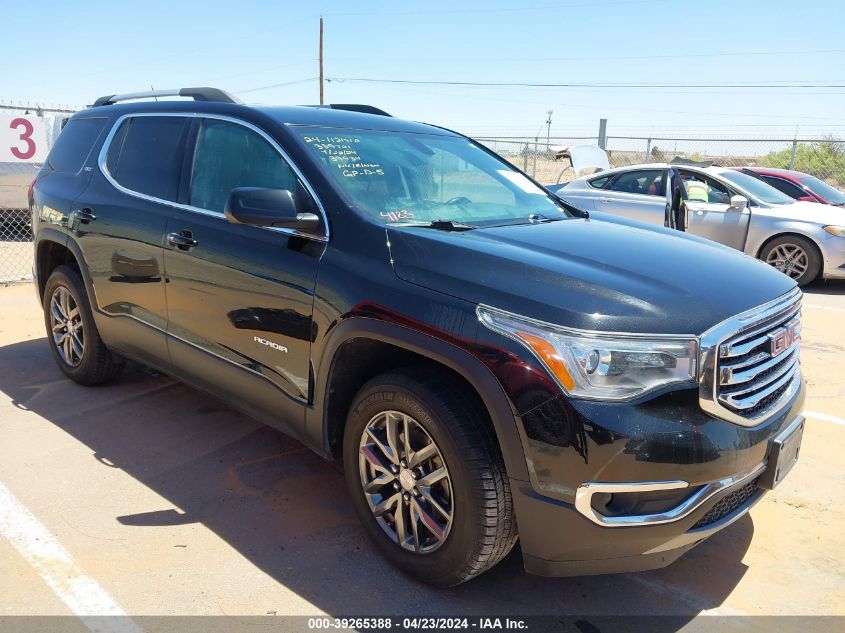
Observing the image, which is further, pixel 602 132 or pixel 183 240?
pixel 602 132

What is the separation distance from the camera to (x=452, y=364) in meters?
2.48

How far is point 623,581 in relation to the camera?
294 centimetres

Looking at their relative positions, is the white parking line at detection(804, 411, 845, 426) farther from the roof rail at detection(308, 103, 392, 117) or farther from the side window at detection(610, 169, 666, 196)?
the side window at detection(610, 169, 666, 196)

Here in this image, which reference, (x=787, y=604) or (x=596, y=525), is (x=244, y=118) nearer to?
(x=596, y=525)

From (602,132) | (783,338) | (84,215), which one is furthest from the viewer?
(602,132)

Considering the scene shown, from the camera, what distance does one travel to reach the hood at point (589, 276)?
2.39 m

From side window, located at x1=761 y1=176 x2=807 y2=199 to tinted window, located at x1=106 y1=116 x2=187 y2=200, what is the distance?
973 cm

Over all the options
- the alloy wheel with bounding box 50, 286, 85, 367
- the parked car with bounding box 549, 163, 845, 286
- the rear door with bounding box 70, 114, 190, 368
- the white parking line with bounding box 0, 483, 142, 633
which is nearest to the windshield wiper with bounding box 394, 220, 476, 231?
the rear door with bounding box 70, 114, 190, 368

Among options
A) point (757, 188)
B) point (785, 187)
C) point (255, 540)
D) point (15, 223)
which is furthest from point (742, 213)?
point (15, 223)

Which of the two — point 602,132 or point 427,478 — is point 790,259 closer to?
point 427,478

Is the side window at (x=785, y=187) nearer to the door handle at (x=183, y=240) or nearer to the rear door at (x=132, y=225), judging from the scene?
the rear door at (x=132, y=225)

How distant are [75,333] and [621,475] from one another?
4.01 meters

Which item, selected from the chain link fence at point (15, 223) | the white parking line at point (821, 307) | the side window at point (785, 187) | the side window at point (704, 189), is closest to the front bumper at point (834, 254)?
the white parking line at point (821, 307)

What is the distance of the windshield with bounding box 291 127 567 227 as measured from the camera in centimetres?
323
